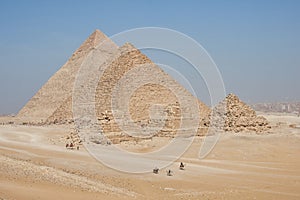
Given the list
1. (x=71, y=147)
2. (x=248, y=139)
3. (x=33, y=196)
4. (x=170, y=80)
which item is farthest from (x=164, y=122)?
(x=170, y=80)

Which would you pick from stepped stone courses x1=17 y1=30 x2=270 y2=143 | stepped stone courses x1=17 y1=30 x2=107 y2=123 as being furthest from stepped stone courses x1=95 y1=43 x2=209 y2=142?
stepped stone courses x1=17 y1=30 x2=107 y2=123

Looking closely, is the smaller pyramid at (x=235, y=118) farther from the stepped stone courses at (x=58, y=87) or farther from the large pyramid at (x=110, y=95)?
the stepped stone courses at (x=58, y=87)

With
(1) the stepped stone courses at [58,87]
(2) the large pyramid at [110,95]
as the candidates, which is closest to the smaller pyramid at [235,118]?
(2) the large pyramid at [110,95]

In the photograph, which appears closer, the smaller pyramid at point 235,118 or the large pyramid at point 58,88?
the smaller pyramid at point 235,118

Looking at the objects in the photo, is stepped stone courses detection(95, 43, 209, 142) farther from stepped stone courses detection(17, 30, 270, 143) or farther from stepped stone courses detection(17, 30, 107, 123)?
stepped stone courses detection(17, 30, 107, 123)

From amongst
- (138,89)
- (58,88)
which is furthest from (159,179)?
(58,88)

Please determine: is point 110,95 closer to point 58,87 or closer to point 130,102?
point 130,102

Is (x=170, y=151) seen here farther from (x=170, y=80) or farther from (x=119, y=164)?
(x=170, y=80)

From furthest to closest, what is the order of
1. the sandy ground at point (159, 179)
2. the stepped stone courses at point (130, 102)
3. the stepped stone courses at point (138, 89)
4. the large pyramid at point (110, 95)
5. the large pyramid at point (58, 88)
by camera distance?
1. the large pyramid at point (58, 88)
2. the stepped stone courses at point (138, 89)
3. the stepped stone courses at point (130, 102)
4. the large pyramid at point (110, 95)
5. the sandy ground at point (159, 179)
